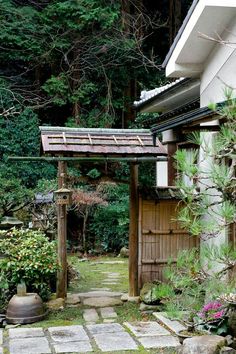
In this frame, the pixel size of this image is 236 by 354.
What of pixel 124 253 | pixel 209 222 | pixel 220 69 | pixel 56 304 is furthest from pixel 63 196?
pixel 124 253

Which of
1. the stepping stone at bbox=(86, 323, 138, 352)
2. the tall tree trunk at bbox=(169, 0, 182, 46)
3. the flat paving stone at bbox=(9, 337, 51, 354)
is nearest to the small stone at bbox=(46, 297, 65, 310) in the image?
the stepping stone at bbox=(86, 323, 138, 352)

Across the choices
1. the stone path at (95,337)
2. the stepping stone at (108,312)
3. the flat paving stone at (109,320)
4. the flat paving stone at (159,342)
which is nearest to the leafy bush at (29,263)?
the stone path at (95,337)

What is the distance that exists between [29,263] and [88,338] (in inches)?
67.3

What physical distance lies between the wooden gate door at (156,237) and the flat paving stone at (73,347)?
8.05 ft

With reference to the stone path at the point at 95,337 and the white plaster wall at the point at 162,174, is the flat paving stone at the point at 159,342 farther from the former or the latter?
the white plaster wall at the point at 162,174

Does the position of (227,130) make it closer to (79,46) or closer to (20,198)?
(20,198)

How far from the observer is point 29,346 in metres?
5.45

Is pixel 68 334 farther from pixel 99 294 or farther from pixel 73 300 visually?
pixel 99 294

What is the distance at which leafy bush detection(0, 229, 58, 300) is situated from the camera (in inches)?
273

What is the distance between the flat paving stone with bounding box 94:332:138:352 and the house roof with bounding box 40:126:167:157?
9.77 feet

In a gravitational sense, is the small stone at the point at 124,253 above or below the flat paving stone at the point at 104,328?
above

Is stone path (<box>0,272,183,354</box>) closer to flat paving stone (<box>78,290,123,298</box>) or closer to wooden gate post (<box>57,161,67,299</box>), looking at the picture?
wooden gate post (<box>57,161,67,299</box>)

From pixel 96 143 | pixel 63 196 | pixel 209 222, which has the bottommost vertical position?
pixel 209 222

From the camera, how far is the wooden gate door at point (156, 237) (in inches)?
Result: 309
